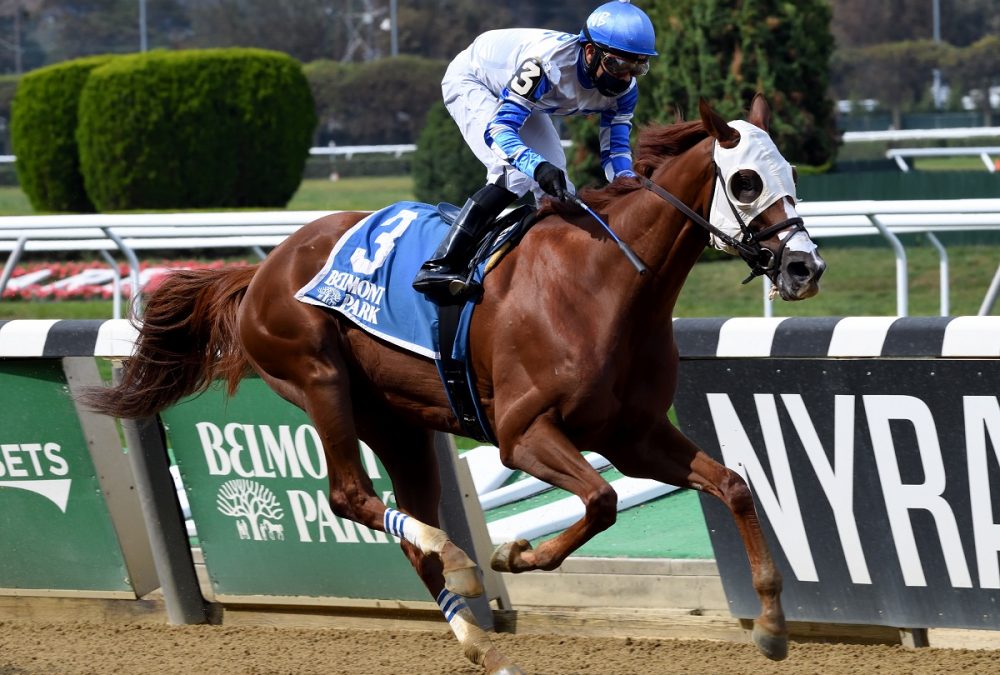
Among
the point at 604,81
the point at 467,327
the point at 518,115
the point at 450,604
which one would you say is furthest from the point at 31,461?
the point at 604,81

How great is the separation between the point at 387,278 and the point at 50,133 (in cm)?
1423

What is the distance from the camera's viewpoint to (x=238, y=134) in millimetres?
17234

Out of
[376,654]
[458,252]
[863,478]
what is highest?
[458,252]

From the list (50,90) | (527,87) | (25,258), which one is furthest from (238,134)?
(527,87)

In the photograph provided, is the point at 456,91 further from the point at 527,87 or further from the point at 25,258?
the point at 25,258

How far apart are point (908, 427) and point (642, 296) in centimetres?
80

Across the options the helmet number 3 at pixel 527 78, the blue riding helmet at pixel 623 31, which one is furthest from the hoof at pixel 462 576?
the blue riding helmet at pixel 623 31

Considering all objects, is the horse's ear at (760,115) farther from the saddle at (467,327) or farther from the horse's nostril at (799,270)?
the saddle at (467,327)

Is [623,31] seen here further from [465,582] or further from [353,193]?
[353,193]

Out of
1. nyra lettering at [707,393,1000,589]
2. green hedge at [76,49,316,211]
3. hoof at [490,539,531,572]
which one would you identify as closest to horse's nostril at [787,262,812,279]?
nyra lettering at [707,393,1000,589]

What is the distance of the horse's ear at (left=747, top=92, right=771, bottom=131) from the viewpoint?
11.6 feet

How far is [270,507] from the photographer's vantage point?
4.74 m

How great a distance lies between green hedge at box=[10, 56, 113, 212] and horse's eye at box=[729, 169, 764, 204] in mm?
14847

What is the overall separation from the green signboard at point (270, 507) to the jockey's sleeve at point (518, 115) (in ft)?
4.11
